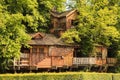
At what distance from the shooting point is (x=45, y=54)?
54250 millimetres

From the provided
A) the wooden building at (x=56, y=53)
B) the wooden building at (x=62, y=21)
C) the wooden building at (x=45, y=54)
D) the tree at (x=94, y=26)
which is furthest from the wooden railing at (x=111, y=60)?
the wooden building at (x=62, y=21)

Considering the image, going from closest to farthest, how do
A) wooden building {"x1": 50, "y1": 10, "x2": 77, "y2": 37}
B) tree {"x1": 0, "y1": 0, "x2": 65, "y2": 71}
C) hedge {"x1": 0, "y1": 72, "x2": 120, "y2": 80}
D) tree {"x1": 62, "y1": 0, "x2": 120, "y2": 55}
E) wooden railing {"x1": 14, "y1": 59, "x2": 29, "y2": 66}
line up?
1. hedge {"x1": 0, "y1": 72, "x2": 120, "y2": 80}
2. tree {"x1": 0, "y1": 0, "x2": 65, "y2": 71}
3. wooden railing {"x1": 14, "y1": 59, "x2": 29, "y2": 66}
4. tree {"x1": 62, "y1": 0, "x2": 120, "y2": 55}
5. wooden building {"x1": 50, "y1": 10, "x2": 77, "y2": 37}

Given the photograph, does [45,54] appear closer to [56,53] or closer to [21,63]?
[56,53]

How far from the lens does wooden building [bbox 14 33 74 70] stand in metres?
52.9

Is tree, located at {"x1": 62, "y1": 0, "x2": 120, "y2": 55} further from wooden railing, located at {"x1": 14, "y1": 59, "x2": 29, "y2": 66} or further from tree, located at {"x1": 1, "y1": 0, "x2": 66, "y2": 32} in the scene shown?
wooden railing, located at {"x1": 14, "y1": 59, "x2": 29, "y2": 66}

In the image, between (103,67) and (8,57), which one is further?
(103,67)

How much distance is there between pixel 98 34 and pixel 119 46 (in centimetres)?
462

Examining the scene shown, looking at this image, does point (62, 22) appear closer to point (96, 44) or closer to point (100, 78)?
point (96, 44)

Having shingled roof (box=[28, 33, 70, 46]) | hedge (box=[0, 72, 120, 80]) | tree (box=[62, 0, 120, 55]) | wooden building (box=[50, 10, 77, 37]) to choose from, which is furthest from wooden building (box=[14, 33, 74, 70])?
hedge (box=[0, 72, 120, 80])

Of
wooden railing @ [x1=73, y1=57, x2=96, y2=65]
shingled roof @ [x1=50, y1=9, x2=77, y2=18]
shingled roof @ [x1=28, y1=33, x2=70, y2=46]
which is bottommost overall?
wooden railing @ [x1=73, y1=57, x2=96, y2=65]

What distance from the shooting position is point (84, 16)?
5694 cm

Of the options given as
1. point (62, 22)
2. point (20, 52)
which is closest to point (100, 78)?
point (20, 52)

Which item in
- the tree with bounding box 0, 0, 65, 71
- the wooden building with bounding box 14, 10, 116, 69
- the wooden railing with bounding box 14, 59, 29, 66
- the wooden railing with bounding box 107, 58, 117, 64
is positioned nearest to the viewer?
the tree with bounding box 0, 0, 65, 71

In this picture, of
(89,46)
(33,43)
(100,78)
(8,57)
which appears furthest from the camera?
(89,46)
